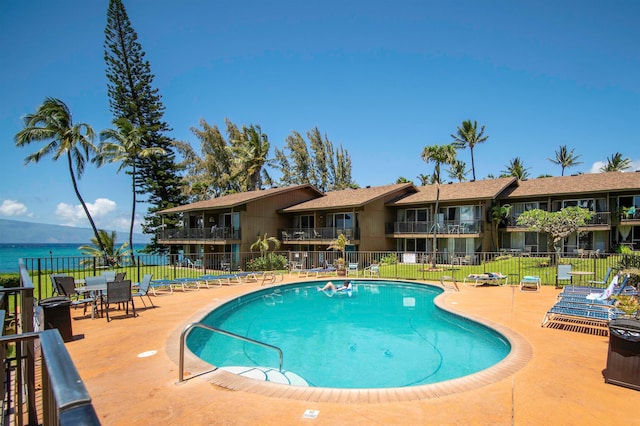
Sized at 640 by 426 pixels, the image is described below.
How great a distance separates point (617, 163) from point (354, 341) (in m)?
58.6

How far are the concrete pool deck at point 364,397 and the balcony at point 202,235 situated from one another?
18.9 metres

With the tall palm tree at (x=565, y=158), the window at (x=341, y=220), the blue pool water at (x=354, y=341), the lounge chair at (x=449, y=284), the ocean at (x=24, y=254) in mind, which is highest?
the tall palm tree at (x=565, y=158)

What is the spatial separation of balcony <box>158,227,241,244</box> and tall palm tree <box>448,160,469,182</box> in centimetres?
3498

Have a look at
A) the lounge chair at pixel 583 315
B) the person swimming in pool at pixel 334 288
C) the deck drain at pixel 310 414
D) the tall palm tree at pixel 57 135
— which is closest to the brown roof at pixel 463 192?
the person swimming in pool at pixel 334 288

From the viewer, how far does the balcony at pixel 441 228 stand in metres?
25.9

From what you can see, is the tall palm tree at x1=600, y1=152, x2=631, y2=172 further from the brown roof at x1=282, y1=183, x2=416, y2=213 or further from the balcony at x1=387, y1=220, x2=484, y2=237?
the balcony at x1=387, y1=220, x2=484, y2=237

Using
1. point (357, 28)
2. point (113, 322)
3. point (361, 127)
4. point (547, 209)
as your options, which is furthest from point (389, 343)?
point (361, 127)

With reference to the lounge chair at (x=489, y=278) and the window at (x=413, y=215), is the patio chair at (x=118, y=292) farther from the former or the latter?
the window at (x=413, y=215)

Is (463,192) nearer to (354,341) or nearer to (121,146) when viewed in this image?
(354,341)

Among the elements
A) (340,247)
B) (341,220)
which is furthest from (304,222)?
(340,247)

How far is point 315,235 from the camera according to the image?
91.6ft

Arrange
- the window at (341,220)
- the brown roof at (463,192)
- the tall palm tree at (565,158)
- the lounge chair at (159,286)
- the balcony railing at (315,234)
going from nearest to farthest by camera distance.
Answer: the lounge chair at (159,286) → the brown roof at (463,192) → the balcony railing at (315,234) → the window at (341,220) → the tall palm tree at (565,158)

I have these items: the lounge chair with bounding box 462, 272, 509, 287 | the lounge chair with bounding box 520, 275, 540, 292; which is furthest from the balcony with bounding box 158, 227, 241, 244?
the lounge chair with bounding box 520, 275, 540, 292

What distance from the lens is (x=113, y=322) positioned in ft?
31.8
